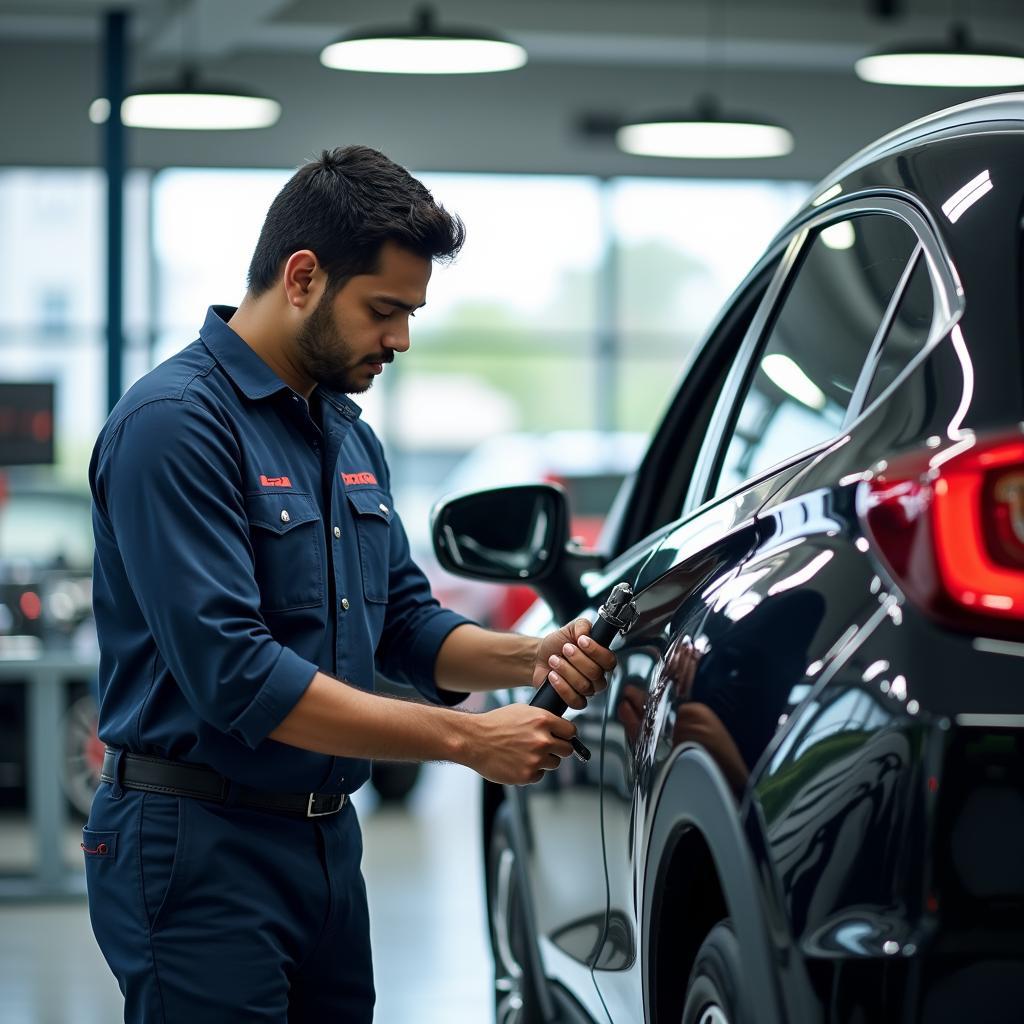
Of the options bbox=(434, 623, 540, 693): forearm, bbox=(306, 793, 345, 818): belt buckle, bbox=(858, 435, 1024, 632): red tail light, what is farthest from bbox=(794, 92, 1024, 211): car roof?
bbox=(306, 793, 345, 818): belt buckle

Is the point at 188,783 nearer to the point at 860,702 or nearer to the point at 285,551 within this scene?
the point at 285,551

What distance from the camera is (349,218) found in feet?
7.20

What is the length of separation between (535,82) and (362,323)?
11.5 meters

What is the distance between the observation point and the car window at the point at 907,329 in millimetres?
1777

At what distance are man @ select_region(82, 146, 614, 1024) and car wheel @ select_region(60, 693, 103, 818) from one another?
468 cm

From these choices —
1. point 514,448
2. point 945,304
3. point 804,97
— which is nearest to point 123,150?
point 514,448

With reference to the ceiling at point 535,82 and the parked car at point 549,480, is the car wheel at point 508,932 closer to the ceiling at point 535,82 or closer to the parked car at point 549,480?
Answer: the parked car at point 549,480

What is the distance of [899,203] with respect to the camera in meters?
1.89

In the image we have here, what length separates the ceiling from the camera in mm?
11797

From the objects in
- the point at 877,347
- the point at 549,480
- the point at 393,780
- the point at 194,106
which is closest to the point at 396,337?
the point at 877,347

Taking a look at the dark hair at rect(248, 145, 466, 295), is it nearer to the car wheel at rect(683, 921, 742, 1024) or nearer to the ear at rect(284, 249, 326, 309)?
the ear at rect(284, 249, 326, 309)

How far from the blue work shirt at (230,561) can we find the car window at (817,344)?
528 millimetres

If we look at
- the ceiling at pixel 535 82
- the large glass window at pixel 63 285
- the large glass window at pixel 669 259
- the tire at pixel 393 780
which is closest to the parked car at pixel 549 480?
the tire at pixel 393 780

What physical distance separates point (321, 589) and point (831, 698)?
0.95 meters
